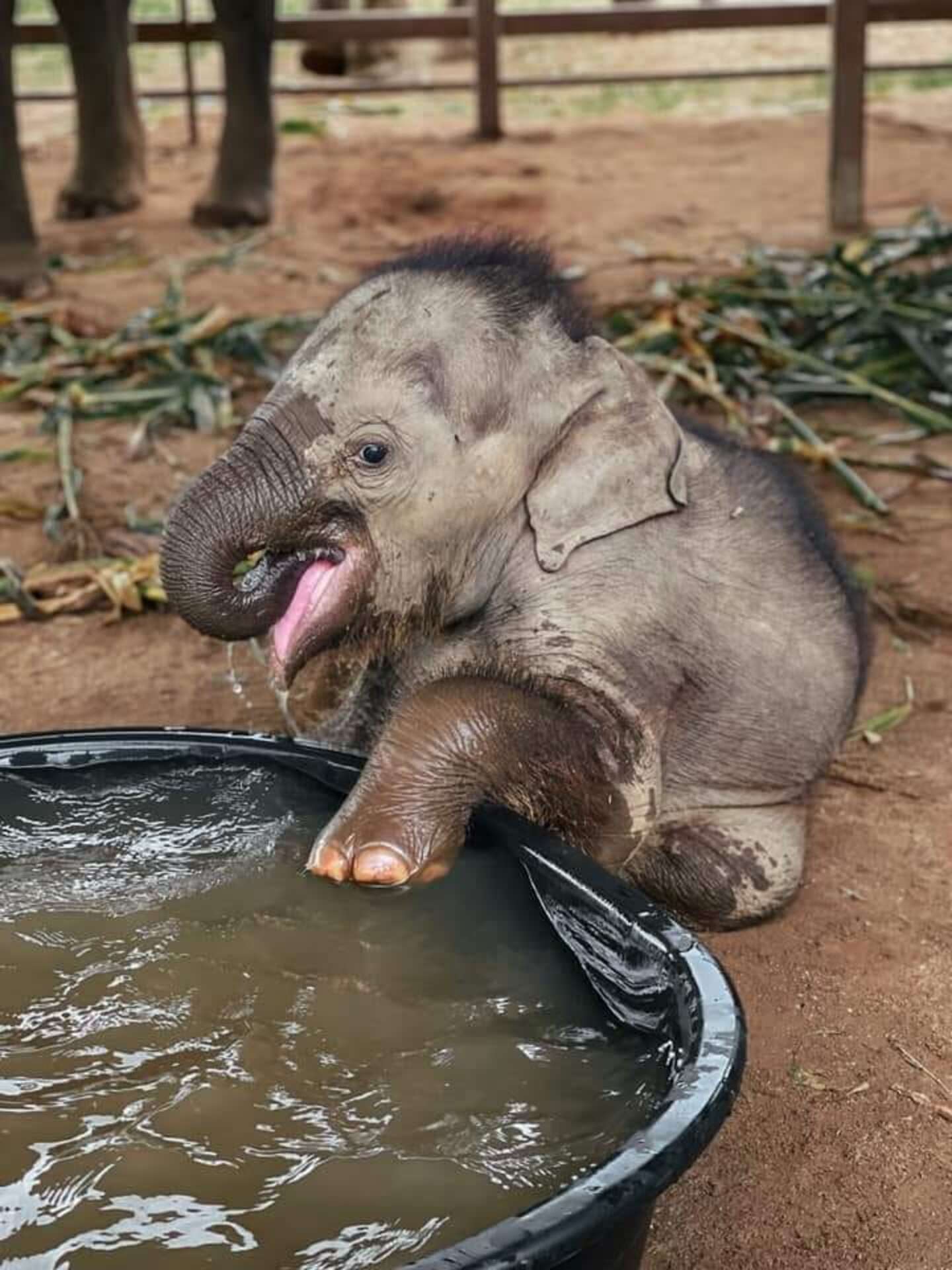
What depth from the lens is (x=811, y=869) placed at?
3.91m

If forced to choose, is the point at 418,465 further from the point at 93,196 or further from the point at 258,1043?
the point at 93,196

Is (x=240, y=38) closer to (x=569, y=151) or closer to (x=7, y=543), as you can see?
(x=569, y=151)

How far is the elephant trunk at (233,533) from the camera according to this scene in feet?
10.9

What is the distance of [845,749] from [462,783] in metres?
1.32

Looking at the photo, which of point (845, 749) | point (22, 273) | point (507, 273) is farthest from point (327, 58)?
point (507, 273)

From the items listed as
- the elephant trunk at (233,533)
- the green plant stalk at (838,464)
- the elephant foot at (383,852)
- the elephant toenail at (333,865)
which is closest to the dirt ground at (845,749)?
the green plant stalk at (838,464)

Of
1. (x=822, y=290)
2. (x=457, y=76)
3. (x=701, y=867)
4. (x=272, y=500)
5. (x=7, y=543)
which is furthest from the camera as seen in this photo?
(x=457, y=76)

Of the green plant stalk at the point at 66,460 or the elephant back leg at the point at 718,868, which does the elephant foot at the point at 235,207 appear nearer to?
the green plant stalk at the point at 66,460

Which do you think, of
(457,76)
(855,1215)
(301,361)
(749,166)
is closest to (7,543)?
(301,361)

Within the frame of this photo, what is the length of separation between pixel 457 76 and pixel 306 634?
12775 millimetres

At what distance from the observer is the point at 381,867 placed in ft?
10.8

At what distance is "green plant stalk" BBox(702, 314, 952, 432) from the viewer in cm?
607

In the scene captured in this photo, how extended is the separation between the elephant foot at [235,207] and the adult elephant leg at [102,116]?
598 mm

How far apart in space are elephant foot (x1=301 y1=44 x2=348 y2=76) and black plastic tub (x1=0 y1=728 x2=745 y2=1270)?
12529 millimetres
